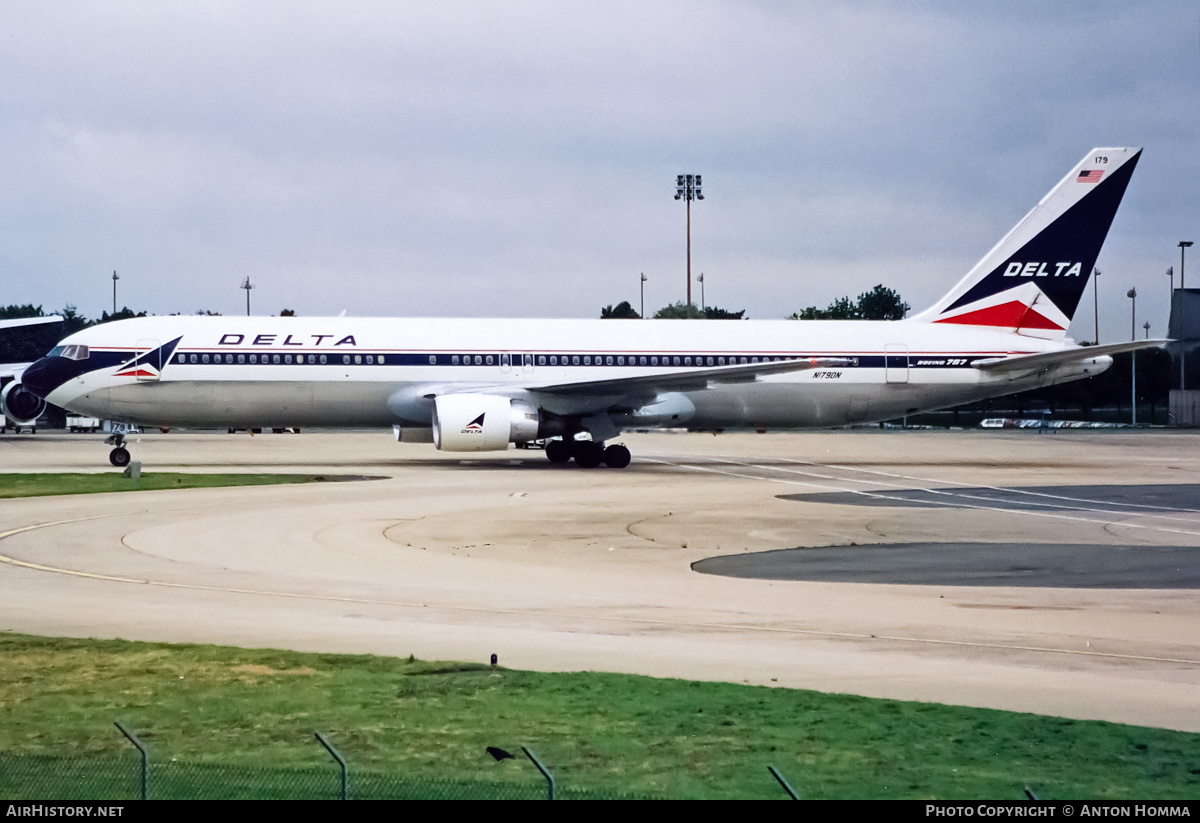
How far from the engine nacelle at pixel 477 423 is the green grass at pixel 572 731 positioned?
82.5 feet

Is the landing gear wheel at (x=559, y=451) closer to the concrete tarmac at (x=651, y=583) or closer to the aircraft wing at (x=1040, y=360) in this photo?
the concrete tarmac at (x=651, y=583)

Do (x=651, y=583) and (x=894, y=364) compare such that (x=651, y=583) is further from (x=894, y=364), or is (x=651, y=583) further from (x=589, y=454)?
(x=894, y=364)

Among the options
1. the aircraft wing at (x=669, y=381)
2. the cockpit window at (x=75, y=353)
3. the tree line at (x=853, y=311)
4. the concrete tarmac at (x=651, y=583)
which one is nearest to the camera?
the concrete tarmac at (x=651, y=583)

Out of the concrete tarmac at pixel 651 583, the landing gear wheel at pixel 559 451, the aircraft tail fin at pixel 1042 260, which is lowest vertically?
the concrete tarmac at pixel 651 583

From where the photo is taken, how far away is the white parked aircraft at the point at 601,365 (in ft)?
129

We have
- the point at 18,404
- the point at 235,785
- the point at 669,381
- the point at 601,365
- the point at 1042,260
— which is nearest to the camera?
the point at 235,785

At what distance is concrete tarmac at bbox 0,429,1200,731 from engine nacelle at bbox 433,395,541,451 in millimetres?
1681

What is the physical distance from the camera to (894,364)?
43562 mm

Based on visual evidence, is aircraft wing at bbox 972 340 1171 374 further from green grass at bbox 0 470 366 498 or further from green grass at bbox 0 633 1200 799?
green grass at bbox 0 633 1200 799

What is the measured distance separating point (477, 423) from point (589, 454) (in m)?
4.70

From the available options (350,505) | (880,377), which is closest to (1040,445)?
(880,377)

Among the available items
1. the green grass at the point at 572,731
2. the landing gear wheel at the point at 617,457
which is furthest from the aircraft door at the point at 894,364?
the green grass at the point at 572,731

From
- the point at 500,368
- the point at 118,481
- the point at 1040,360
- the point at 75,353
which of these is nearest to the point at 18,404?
the point at 75,353
